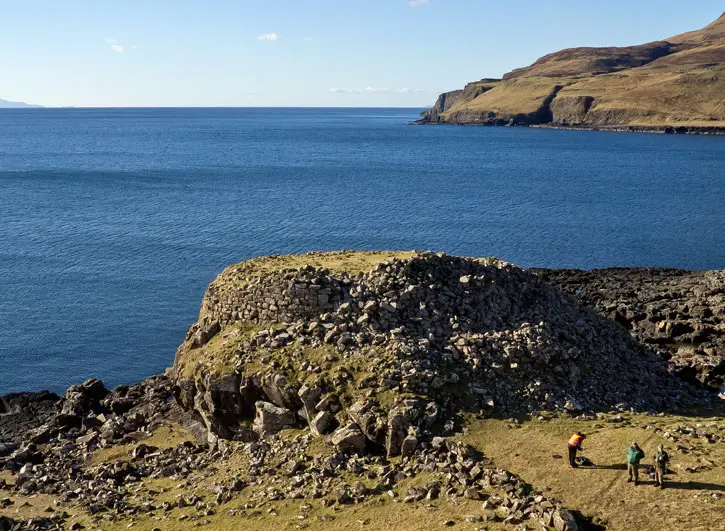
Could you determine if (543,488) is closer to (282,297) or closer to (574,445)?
(574,445)

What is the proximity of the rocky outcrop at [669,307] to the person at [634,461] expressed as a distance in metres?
17.2

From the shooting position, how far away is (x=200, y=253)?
84.9m

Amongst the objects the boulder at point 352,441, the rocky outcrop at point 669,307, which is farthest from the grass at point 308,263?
the rocky outcrop at point 669,307

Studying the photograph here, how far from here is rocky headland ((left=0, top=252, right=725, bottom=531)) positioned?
94.3 feet

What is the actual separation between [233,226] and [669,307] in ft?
201

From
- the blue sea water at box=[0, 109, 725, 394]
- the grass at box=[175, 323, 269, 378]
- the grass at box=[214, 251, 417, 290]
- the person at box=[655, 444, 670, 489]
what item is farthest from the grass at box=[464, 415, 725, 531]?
the blue sea water at box=[0, 109, 725, 394]

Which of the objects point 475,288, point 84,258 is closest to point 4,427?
point 475,288

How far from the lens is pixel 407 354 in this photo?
35.1 m

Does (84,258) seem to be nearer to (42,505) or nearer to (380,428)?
(42,505)

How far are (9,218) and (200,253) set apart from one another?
40.8 meters

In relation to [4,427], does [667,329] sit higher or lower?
higher

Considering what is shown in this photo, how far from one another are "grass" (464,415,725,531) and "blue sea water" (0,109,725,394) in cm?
3051

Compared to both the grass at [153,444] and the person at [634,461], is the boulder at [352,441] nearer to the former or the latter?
the grass at [153,444]

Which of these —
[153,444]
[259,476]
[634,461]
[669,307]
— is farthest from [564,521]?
[669,307]
